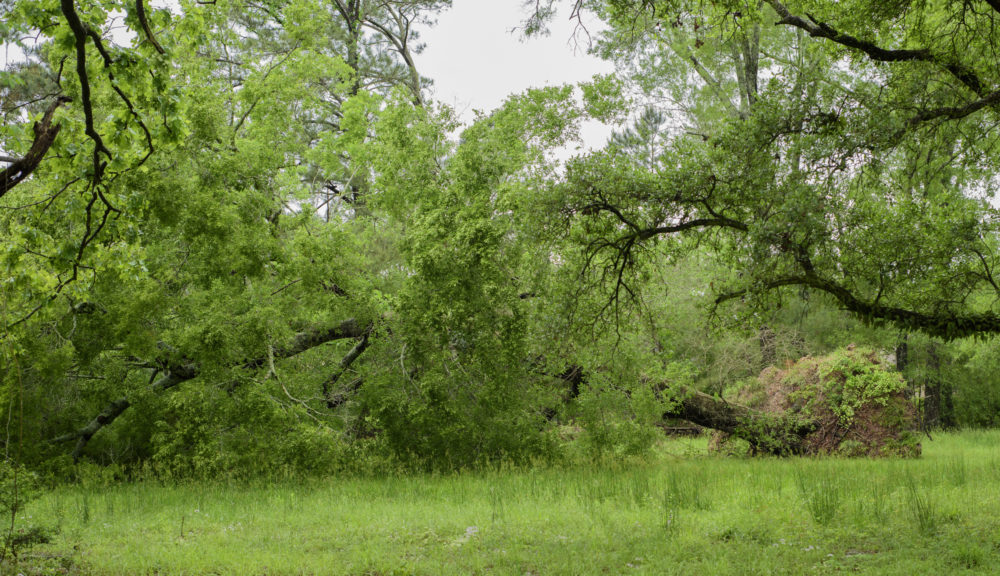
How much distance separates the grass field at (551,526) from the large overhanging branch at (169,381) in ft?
8.26

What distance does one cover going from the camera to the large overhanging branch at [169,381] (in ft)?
47.4

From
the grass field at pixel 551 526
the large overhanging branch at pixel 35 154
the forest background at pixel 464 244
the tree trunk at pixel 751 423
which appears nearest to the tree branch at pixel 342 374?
the forest background at pixel 464 244

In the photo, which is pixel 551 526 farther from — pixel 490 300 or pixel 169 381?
pixel 169 381

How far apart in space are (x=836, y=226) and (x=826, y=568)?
3.49m

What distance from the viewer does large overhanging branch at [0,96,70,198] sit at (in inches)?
208

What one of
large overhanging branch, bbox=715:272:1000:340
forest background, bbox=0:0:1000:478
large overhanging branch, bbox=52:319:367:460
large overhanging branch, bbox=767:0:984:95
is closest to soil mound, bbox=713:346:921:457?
forest background, bbox=0:0:1000:478

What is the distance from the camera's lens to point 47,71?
17.8 m

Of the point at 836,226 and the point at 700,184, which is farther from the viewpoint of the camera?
the point at 700,184

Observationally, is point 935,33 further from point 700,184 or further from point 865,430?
point 865,430

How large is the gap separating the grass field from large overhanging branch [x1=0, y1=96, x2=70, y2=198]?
334 cm

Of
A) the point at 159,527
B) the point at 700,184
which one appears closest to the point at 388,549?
the point at 159,527

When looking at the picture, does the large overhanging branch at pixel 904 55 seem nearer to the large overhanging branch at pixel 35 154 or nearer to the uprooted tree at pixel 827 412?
the large overhanging branch at pixel 35 154

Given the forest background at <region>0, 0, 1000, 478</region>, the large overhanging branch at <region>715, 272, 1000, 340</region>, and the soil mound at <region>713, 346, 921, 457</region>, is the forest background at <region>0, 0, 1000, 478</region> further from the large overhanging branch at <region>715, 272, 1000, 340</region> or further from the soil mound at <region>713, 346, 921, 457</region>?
the soil mound at <region>713, 346, 921, 457</region>

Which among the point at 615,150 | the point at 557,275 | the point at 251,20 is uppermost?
the point at 251,20
